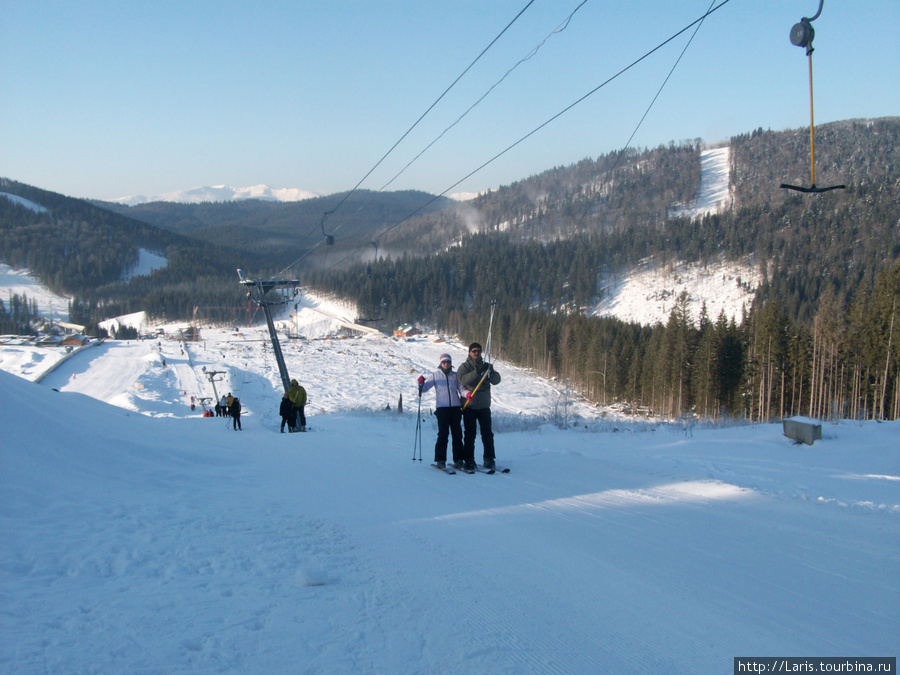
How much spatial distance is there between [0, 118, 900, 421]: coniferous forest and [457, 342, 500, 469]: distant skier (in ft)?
29.2

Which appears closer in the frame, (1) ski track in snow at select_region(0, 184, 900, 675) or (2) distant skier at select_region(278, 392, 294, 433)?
(1) ski track in snow at select_region(0, 184, 900, 675)

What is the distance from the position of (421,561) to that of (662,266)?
12976cm

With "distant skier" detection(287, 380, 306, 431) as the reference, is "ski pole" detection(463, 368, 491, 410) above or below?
above

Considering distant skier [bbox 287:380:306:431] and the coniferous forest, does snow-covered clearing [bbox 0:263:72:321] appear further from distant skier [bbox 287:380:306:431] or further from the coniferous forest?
distant skier [bbox 287:380:306:431]

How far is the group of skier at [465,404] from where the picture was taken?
9.12m

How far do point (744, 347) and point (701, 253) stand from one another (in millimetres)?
85383

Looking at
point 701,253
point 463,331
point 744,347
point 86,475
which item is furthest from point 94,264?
point 86,475

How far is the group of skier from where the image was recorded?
29.9 feet

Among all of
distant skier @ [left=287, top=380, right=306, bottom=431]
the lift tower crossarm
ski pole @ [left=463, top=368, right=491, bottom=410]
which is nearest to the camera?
ski pole @ [left=463, top=368, right=491, bottom=410]

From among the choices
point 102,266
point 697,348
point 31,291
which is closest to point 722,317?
point 697,348

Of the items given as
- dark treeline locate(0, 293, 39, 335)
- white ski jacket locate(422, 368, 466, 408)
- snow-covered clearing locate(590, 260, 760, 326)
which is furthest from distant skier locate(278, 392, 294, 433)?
dark treeline locate(0, 293, 39, 335)

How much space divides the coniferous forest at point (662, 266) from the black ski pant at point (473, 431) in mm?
9416

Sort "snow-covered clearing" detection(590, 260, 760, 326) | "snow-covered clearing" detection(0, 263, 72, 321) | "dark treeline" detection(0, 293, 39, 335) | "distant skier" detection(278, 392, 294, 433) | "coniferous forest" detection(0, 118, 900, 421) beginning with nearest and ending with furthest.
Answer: "distant skier" detection(278, 392, 294, 433) < "coniferous forest" detection(0, 118, 900, 421) < "dark treeline" detection(0, 293, 39, 335) < "snow-covered clearing" detection(590, 260, 760, 326) < "snow-covered clearing" detection(0, 263, 72, 321)

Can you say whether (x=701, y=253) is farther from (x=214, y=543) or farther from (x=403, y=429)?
(x=214, y=543)
